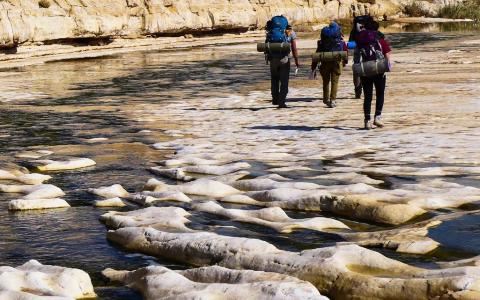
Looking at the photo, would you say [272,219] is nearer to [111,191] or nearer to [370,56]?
[111,191]

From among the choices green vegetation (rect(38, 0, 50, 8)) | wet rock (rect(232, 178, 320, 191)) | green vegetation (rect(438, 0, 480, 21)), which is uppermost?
green vegetation (rect(38, 0, 50, 8))

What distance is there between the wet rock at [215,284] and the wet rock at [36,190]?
132 inches

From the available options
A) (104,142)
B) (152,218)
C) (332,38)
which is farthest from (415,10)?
(152,218)

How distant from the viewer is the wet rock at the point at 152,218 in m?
7.35

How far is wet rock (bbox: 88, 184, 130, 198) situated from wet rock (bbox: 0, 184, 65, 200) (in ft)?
1.31

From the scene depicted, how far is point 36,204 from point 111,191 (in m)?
1.05

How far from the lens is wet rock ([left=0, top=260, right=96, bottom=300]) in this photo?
5320 mm

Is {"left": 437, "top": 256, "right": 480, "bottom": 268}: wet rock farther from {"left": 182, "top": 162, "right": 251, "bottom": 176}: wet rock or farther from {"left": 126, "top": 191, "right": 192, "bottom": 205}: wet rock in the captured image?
{"left": 182, "top": 162, "right": 251, "bottom": 176}: wet rock

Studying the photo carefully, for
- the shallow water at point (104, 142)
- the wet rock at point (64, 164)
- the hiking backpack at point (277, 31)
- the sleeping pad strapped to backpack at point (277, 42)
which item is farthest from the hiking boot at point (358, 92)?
the wet rock at point (64, 164)

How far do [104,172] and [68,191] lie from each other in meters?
1.25

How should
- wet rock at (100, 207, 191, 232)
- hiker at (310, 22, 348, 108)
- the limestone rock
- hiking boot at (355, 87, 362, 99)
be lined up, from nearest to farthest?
wet rock at (100, 207, 191, 232), hiker at (310, 22, 348, 108), hiking boot at (355, 87, 362, 99), the limestone rock

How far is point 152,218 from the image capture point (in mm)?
7629

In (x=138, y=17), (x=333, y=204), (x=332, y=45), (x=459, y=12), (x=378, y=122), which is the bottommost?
(x=459, y=12)

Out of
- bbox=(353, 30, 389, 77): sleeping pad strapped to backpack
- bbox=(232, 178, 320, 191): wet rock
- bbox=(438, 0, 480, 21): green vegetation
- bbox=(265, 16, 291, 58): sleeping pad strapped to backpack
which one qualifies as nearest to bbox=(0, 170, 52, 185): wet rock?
bbox=(232, 178, 320, 191): wet rock
